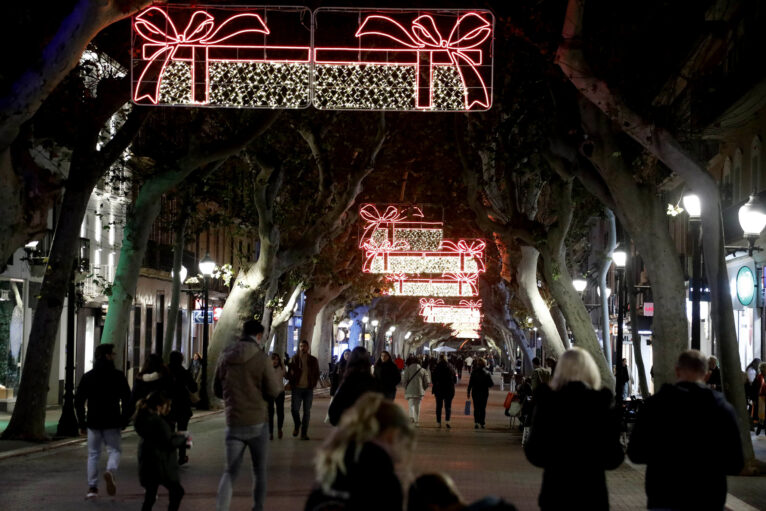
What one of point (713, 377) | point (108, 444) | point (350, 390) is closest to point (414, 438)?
point (350, 390)

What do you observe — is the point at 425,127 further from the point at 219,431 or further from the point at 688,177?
the point at 688,177

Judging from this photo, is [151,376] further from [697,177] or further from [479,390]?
[479,390]

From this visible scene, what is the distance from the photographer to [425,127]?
34.5 m

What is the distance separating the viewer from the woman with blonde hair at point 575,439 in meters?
7.58

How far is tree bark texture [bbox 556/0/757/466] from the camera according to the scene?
1658cm

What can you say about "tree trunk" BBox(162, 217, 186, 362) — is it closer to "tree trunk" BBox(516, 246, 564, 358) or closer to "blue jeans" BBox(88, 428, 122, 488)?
"tree trunk" BBox(516, 246, 564, 358)

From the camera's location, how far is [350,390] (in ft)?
42.8

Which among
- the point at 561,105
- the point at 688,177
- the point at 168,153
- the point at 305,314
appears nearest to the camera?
the point at 688,177

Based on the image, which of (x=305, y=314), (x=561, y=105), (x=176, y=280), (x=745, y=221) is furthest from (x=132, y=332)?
(x=745, y=221)

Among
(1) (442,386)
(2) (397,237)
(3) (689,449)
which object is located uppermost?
(2) (397,237)

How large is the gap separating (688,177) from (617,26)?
2.60m

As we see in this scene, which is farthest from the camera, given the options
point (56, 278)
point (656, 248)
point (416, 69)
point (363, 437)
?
point (56, 278)

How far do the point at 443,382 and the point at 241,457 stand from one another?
61.6 feet

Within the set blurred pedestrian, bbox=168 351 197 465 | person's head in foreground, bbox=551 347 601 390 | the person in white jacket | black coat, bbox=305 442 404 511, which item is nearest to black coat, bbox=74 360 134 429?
blurred pedestrian, bbox=168 351 197 465
